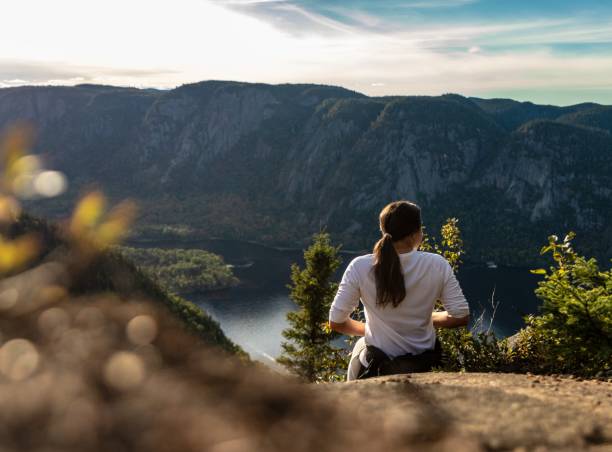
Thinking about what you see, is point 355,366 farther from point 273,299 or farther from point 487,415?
point 273,299

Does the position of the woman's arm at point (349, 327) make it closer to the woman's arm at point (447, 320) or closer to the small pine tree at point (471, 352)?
the woman's arm at point (447, 320)

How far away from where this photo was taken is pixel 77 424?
1.44 meters

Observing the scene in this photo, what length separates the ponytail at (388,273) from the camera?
17.7 ft

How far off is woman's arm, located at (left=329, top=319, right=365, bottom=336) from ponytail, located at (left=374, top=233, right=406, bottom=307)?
61 centimetres

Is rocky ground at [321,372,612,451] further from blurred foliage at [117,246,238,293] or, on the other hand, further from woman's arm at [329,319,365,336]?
blurred foliage at [117,246,238,293]

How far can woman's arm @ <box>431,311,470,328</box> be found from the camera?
5855 mm

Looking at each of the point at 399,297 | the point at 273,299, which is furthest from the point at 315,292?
the point at 273,299

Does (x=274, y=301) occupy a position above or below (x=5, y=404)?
below

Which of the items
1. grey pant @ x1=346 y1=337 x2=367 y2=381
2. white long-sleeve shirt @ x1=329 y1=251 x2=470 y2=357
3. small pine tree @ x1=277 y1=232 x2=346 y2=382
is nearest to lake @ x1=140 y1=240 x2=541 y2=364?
small pine tree @ x1=277 y1=232 x2=346 y2=382

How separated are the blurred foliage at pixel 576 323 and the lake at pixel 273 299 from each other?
72443 millimetres

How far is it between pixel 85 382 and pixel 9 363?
1.00 feet

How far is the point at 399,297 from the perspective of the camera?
551cm

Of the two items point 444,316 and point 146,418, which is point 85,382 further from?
point 444,316

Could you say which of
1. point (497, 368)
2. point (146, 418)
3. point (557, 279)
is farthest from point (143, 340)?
point (497, 368)
